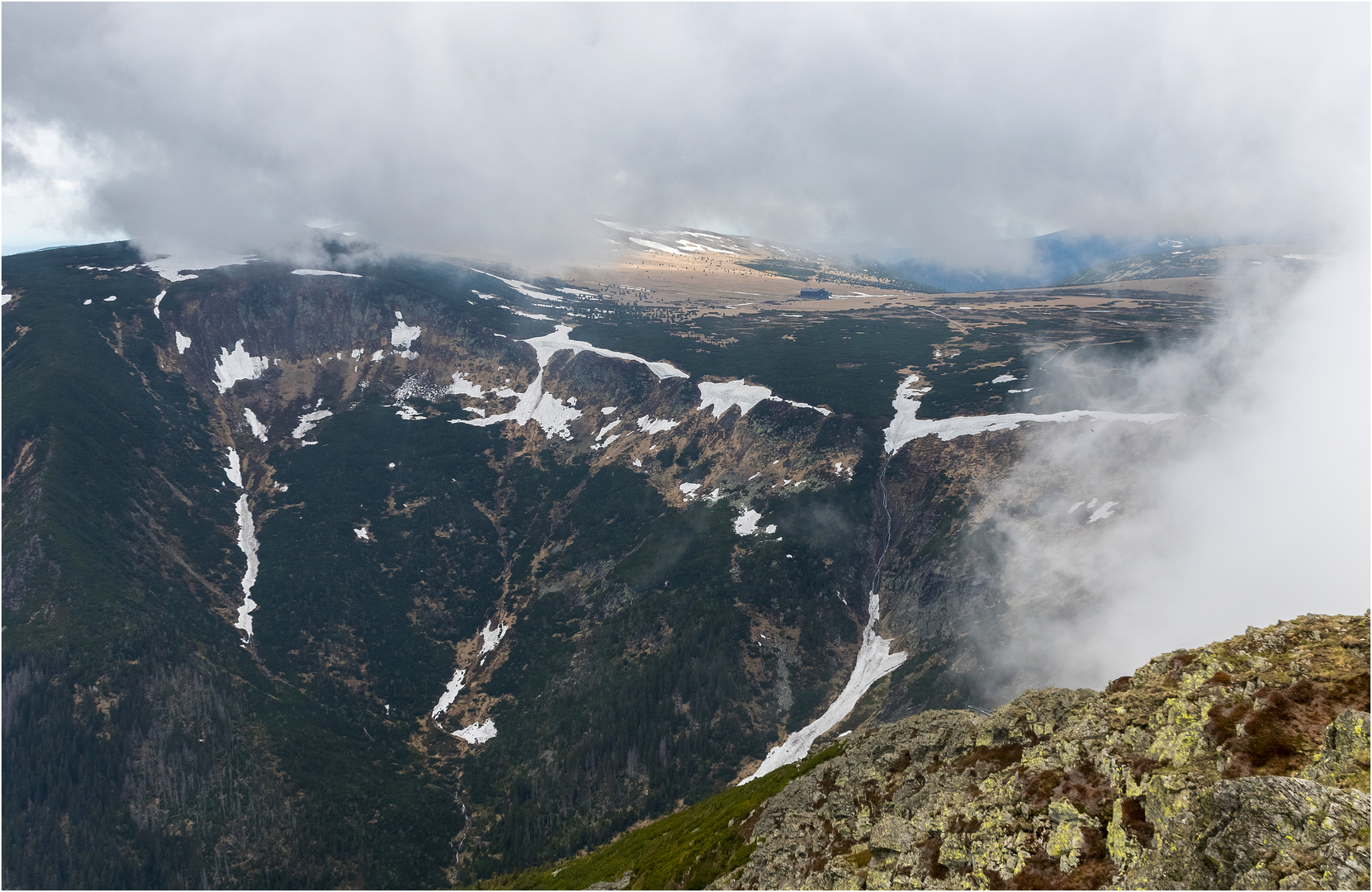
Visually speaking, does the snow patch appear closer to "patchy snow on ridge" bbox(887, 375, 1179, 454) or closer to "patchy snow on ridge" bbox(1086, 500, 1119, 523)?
"patchy snow on ridge" bbox(1086, 500, 1119, 523)

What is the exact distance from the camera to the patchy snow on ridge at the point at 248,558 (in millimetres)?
155012

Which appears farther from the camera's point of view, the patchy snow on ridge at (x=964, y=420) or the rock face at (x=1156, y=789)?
the patchy snow on ridge at (x=964, y=420)

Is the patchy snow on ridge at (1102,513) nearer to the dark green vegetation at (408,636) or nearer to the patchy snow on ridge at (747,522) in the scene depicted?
the dark green vegetation at (408,636)

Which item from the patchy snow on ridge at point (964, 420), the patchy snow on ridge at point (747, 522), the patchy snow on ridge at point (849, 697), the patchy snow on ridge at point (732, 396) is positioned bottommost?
the patchy snow on ridge at point (849, 697)

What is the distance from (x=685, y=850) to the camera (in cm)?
6569

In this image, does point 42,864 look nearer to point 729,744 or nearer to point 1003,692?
point 729,744

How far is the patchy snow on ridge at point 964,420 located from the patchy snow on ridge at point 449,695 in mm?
122102

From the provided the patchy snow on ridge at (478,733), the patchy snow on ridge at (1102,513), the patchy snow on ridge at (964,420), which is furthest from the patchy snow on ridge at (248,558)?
the patchy snow on ridge at (1102,513)

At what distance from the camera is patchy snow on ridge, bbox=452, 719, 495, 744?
458ft

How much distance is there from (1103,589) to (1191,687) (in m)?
78.1

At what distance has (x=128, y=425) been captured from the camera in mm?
183750

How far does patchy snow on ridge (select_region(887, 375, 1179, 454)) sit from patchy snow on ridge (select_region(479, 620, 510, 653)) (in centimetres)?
10937

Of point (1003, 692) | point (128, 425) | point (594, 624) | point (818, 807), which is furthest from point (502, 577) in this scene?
point (818, 807)

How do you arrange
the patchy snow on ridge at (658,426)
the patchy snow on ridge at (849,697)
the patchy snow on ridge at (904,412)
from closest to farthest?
the patchy snow on ridge at (849,697)
the patchy snow on ridge at (904,412)
the patchy snow on ridge at (658,426)
